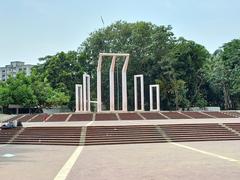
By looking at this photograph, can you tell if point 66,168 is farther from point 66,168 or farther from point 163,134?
point 163,134

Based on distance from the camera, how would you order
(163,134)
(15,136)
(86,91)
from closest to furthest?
(163,134) → (15,136) → (86,91)

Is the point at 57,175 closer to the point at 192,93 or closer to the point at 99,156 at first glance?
the point at 99,156

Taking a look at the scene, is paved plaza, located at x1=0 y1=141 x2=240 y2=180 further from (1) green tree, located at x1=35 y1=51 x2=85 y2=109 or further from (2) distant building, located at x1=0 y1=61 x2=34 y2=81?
(2) distant building, located at x1=0 y1=61 x2=34 y2=81

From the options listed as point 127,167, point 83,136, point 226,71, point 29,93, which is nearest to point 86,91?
point 29,93

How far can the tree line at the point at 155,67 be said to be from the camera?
57.9 metres

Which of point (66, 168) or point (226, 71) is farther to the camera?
point (226, 71)

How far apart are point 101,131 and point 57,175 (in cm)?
1365

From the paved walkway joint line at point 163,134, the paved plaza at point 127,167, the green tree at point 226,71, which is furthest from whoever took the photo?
the green tree at point 226,71

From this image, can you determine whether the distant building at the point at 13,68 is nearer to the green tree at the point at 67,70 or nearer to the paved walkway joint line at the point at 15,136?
the green tree at the point at 67,70

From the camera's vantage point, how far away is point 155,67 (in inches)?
2350

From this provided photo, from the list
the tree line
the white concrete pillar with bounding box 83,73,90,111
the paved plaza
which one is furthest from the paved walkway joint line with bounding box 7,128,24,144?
the tree line

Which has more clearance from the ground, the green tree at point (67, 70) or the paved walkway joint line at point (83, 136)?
the green tree at point (67, 70)

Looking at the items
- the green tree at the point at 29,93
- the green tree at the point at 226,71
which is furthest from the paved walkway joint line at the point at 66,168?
the green tree at the point at 226,71

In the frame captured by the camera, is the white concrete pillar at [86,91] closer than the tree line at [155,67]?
Yes
